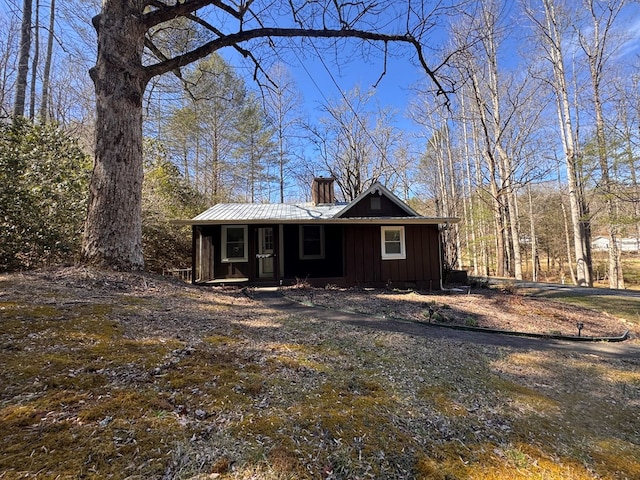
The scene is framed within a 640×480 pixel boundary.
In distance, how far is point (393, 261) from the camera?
35.1ft

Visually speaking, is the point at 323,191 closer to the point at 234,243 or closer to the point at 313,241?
the point at 313,241

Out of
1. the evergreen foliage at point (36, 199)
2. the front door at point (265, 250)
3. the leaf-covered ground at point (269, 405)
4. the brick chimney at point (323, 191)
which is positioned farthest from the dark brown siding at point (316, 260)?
the leaf-covered ground at point (269, 405)

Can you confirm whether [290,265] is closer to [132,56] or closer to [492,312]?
[492,312]

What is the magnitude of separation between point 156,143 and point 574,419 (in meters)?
17.7

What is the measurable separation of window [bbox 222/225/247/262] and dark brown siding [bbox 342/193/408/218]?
3756mm

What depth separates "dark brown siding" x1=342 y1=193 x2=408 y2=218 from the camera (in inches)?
438

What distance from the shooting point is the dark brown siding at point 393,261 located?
34.6ft

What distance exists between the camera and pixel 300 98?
1969 centimetres

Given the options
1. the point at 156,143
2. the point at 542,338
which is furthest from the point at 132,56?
the point at 156,143

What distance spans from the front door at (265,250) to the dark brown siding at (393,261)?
2908 mm

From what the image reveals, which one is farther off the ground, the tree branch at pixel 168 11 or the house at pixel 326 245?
the tree branch at pixel 168 11

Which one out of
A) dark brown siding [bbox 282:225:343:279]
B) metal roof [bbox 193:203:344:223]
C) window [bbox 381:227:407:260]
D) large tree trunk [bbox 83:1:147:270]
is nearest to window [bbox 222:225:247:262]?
metal roof [bbox 193:203:344:223]

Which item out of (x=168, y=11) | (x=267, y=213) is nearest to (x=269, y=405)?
(x=168, y=11)

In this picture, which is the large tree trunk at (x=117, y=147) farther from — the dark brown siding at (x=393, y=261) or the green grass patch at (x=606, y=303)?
the green grass patch at (x=606, y=303)
